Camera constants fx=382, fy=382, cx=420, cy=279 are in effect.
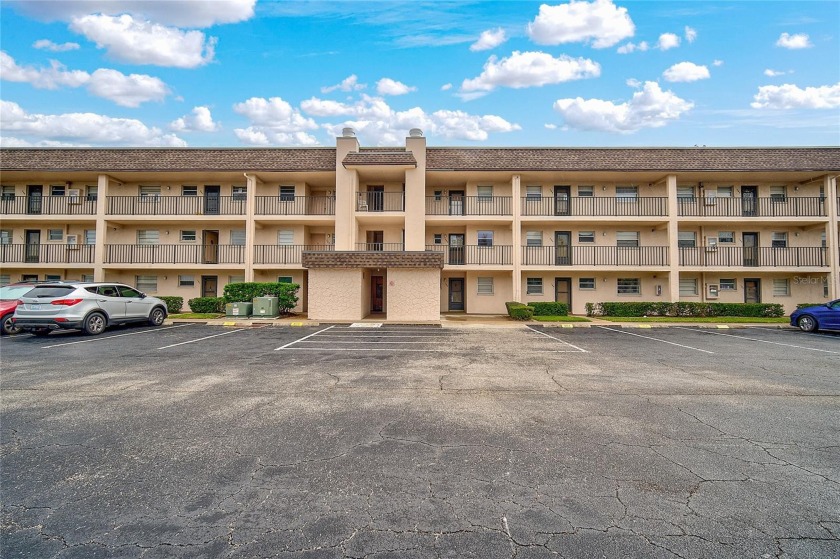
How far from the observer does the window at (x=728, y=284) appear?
75.6ft

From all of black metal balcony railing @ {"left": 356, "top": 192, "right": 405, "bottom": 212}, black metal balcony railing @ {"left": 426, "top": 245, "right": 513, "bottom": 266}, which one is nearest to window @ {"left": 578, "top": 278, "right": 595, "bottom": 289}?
black metal balcony railing @ {"left": 426, "top": 245, "right": 513, "bottom": 266}

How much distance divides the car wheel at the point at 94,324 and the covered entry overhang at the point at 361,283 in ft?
26.4

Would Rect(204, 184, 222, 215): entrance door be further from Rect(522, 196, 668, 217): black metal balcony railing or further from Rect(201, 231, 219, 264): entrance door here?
Rect(522, 196, 668, 217): black metal balcony railing

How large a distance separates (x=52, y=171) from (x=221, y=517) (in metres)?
28.9

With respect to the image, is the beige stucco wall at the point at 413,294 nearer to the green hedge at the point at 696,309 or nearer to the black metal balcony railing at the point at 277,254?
the black metal balcony railing at the point at 277,254

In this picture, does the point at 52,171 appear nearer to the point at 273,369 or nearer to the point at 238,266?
the point at 238,266

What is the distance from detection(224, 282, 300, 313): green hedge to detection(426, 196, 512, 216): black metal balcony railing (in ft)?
31.0

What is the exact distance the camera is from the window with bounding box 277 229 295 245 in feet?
77.8

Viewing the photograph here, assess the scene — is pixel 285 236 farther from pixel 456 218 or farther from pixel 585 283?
pixel 585 283

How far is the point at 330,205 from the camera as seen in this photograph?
2359 centimetres

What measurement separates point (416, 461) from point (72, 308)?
45.2 feet

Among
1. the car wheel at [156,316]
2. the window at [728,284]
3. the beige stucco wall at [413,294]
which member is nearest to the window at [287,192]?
the beige stucco wall at [413,294]

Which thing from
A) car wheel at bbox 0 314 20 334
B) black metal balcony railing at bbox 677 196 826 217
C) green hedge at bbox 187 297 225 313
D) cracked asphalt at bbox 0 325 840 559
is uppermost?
black metal balcony railing at bbox 677 196 826 217

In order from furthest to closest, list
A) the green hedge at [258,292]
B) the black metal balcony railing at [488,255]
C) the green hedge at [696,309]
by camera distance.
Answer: the black metal balcony railing at [488,255], the green hedge at [696,309], the green hedge at [258,292]
